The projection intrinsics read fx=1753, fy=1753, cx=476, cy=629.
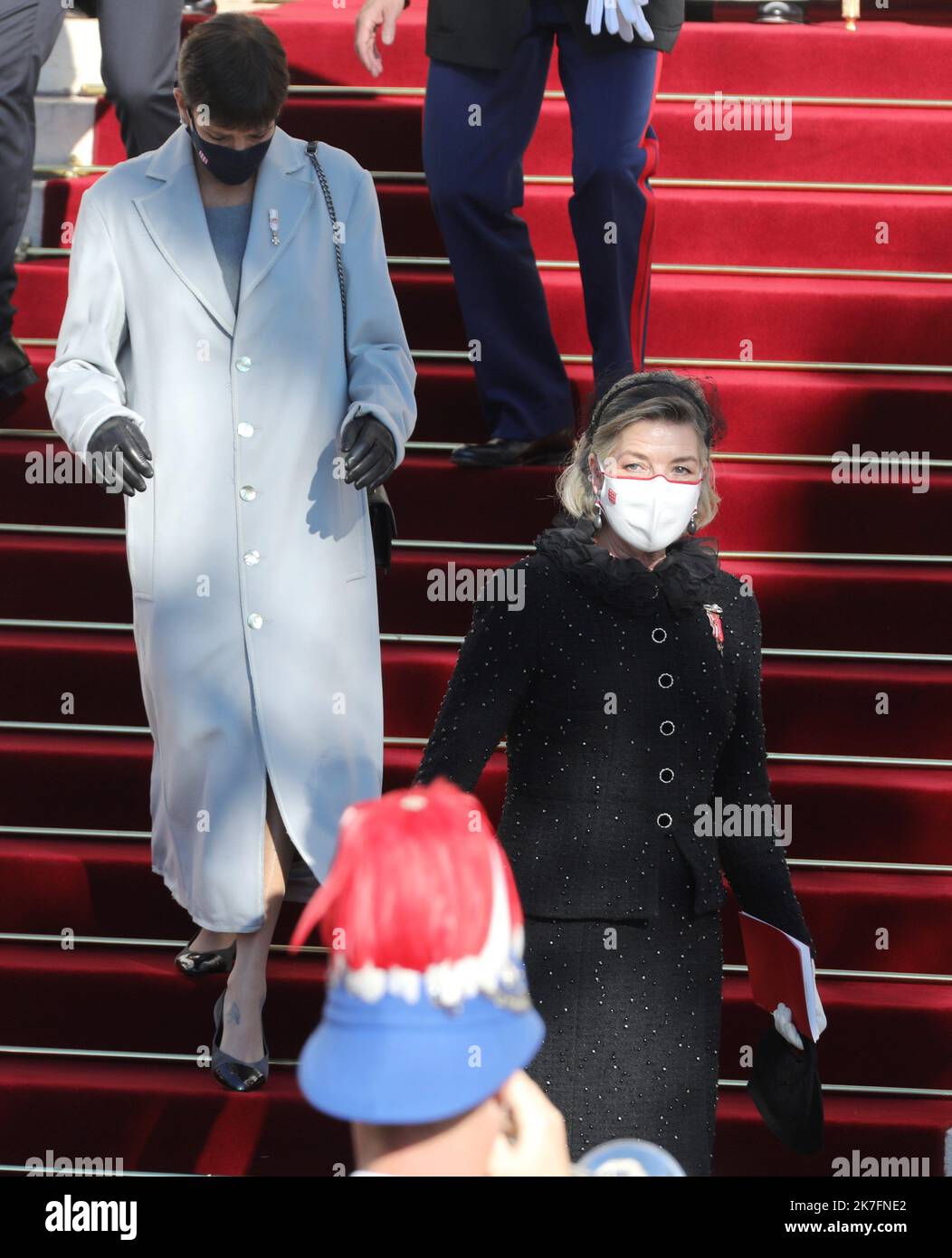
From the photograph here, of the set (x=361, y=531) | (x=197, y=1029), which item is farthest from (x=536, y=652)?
(x=197, y=1029)

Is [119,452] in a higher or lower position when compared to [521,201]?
lower

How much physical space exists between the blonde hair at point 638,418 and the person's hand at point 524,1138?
1.42m

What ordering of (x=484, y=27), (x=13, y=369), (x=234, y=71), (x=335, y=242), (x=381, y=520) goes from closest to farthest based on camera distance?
(x=234, y=71) → (x=335, y=242) → (x=381, y=520) → (x=484, y=27) → (x=13, y=369)

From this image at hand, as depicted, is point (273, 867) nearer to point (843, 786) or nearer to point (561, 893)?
point (561, 893)

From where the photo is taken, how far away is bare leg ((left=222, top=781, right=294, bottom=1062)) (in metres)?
3.49

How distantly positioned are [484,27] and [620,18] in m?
0.37

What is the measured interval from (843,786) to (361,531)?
1.42m

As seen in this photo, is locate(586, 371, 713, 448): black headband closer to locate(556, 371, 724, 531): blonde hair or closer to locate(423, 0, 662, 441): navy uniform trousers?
locate(556, 371, 724, 531): blonde hair

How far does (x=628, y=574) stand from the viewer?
2.64 m

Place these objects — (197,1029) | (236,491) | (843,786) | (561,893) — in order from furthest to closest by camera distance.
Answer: (843,786) → (197,1029) → (236,491) → (561,893)

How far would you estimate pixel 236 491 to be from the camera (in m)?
3.36

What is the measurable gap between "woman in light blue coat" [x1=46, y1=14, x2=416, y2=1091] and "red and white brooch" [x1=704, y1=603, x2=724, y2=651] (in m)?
0.81

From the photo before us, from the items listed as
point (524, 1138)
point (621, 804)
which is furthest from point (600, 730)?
point (524, 1138)

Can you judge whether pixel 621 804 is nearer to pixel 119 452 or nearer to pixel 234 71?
pixel 119 452
